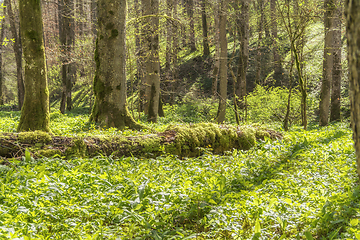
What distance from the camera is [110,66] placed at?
27.9ft

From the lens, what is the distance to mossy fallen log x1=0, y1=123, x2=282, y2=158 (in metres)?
4.75

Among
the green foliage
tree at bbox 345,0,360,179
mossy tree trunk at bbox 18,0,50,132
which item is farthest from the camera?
the green foliage

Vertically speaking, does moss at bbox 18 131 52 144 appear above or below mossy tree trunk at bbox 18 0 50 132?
below

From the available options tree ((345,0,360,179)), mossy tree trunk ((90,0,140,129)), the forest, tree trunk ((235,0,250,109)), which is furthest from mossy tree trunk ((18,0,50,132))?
tree trunk ((235,0,250,109))

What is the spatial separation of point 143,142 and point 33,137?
2.02m

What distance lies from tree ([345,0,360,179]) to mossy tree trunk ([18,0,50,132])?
7006mm

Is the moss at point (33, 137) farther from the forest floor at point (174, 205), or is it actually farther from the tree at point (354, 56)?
the tree at point (354, 56)

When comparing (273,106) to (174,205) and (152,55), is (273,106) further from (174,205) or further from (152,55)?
(174,205)

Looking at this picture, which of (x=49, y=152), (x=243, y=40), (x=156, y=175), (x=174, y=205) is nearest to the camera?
(x=174, y=205)

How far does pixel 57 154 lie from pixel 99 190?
1657mm

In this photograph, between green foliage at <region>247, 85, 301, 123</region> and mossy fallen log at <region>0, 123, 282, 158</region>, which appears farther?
green foliage at <region>247, 85, 301, 123</region>

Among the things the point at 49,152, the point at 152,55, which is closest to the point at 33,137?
the point at 49,152

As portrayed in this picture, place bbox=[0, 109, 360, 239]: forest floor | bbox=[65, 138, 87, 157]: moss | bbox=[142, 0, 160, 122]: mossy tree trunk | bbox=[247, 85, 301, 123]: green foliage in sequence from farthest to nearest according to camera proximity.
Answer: bbox=[247, 85, 301, 123]: green foliage < bbox=[142, 0, 160, 122]: mossy tree trunk < bbox=[65, 138, 87, 157]: moss < bbox=[0, 109, 360, 239]: forest floor

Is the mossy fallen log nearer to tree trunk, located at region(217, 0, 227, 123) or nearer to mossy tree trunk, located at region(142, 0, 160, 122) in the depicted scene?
tree trunk, located at region(217, 0, 227, 123)
